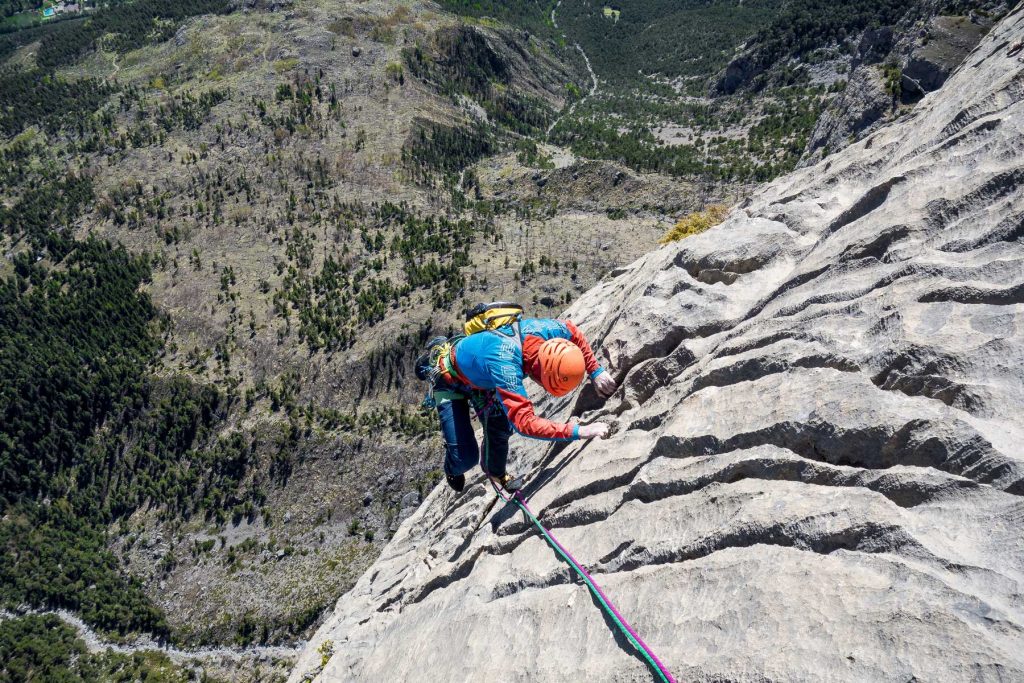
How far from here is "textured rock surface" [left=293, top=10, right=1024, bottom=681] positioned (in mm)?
4082

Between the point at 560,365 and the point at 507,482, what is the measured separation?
3230 millimetres

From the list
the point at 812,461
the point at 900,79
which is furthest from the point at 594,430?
the point at 900,79

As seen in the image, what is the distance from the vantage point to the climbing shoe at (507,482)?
30.6 feet

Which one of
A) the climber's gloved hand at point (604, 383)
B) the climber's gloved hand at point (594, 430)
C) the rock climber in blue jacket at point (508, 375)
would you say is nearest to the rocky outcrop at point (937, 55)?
the climber's gloved hand at point (604, 383)

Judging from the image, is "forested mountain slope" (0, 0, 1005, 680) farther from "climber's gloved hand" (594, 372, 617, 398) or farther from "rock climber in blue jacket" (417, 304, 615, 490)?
"climber's gloved hand" (594, 372, 617, 398)

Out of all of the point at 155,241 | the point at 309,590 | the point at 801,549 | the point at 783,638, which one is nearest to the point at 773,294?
the point at 801,549

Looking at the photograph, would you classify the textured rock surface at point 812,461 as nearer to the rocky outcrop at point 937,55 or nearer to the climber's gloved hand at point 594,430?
the climber's gloved hand at point 594,430

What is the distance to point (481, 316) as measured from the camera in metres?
8.25

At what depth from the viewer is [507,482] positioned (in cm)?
965

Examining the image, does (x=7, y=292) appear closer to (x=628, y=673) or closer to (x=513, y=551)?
(x=513, y=551)

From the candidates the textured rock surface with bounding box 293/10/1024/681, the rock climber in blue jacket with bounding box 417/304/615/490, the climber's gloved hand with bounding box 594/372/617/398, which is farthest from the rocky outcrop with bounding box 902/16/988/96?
the rock climber in blue jacket with bounding box 417/304/615/490

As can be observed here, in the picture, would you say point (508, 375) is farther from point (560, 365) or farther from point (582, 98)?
point (582, 98)

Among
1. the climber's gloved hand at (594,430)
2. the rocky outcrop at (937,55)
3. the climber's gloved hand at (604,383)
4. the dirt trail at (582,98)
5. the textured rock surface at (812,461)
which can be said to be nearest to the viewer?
the textured rock surface at (812,461)

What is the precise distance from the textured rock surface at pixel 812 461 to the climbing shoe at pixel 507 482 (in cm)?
44
